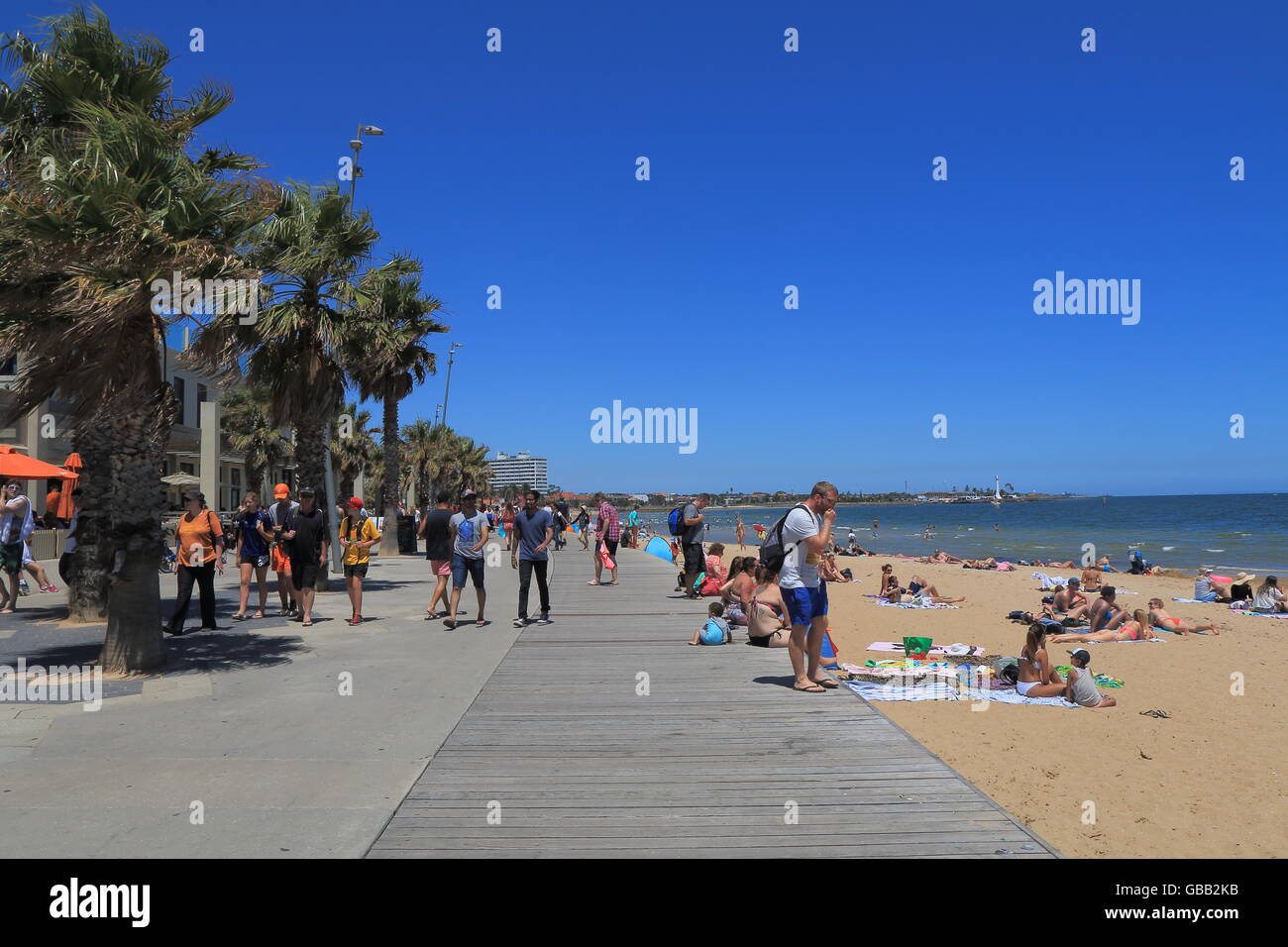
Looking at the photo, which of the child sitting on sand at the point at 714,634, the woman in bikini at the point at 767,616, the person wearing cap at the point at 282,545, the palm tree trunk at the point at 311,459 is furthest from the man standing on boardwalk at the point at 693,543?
the palm tree trunk at the point at 311,459

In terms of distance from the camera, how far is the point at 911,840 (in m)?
3.99

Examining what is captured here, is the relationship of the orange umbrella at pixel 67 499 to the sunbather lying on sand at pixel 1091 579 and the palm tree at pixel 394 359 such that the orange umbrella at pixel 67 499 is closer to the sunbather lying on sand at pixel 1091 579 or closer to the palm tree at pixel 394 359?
the palm tree at pixel 394 359

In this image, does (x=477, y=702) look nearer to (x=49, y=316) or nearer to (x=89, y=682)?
(x=89, y=682)

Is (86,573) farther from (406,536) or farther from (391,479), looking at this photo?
(406,536)

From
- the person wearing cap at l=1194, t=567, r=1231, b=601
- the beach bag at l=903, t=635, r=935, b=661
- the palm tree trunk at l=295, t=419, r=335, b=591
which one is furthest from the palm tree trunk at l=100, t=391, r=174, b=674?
the person wearing cap at l=1194, t=567, r=1231, b=601

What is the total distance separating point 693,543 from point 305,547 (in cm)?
622

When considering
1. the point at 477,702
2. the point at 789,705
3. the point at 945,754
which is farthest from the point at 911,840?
the point at 477,702

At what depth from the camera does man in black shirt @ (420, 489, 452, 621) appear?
11.2 metres

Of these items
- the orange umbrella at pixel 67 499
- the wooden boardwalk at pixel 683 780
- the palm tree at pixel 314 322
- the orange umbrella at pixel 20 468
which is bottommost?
the wooden boardwalk at pixel 683 780

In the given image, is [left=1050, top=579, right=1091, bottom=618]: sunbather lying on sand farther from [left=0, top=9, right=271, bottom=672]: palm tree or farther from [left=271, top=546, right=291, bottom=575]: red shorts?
[left=0, top=9, right=271, bottom=672]: palm tree

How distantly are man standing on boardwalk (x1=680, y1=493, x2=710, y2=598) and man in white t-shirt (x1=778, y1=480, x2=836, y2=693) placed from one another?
6439 mm

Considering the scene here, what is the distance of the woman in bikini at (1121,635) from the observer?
39.7ft

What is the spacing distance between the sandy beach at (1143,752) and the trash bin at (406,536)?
58.4 ft
